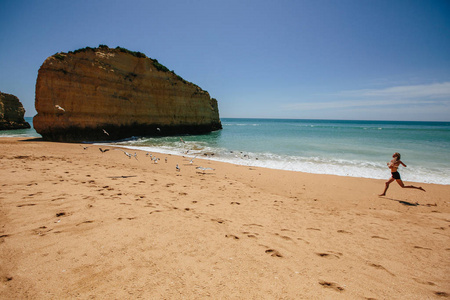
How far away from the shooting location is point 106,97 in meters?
Result: 19.7

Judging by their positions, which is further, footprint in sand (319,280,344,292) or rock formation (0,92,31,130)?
rock formation (0,92,31,130)

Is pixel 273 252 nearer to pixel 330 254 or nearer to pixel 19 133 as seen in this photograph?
pixel 330 254

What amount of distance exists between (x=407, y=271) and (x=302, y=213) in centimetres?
209

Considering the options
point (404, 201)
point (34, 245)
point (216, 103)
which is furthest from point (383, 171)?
point (216, 103)

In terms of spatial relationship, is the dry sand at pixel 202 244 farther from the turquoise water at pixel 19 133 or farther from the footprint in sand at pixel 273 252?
the turquoise water at pixel 19 133

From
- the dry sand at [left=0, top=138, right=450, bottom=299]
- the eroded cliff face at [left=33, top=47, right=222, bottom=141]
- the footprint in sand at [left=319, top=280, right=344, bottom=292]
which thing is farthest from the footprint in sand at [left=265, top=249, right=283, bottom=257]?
the eroded cliff face at [left=33, top=47, right=222, bottom=141]

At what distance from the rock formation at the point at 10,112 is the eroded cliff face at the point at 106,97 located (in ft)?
76.7

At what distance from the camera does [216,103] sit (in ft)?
134

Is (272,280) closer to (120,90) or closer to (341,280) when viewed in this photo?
(341,280)

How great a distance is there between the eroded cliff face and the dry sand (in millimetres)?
13002

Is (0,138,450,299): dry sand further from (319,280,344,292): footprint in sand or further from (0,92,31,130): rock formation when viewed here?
(0,92,31,130): rock formation

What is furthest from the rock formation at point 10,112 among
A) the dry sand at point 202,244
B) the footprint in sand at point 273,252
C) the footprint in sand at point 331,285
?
the footprint in sand at point 331,285

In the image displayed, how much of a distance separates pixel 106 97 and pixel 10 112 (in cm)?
2583

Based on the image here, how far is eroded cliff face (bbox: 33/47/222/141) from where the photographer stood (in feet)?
55.5
